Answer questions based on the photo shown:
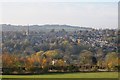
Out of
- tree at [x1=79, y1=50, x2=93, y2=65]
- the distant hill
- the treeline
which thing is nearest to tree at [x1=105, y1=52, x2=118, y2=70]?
the treeline

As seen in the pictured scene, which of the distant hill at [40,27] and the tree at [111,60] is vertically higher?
the distant hill at [40,27]

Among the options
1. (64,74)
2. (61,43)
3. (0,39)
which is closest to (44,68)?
(64,74)

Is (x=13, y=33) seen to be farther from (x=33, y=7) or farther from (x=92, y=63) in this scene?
(x=92, y=63)

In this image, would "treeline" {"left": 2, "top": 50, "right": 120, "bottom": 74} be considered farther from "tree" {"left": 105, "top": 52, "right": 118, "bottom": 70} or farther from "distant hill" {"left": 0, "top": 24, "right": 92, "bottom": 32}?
"distant hill" {"left": 0, "top": 24, "right": 92, "bottom": 32}

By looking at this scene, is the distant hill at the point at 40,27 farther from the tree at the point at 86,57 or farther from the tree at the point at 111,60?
the tree at the point at 111,60

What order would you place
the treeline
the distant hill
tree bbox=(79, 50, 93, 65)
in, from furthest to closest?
1. tree bbox=(79, 50, 93, 65)
2. the treeline
3. the distant hill

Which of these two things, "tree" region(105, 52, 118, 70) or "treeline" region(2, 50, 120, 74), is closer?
"treeline" region(2, 50, 120, 74)

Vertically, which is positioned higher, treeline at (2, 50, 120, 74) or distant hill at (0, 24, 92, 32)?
distant hill at (0, 24, 92, 32)

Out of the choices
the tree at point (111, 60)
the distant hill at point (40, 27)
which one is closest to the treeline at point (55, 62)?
the tree at point (111, 60)

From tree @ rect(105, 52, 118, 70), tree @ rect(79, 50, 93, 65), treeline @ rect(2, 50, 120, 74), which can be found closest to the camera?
treeline @ rect(2, 50, 120, 74)

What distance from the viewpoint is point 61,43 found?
28.8 ft

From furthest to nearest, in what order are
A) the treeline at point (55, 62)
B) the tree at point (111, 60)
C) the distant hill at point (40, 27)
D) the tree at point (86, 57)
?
the tree at point (86, 57) → the tree at point (111, 60) → the treeline at point (55, 62) → the distant hill at point (40, 27)

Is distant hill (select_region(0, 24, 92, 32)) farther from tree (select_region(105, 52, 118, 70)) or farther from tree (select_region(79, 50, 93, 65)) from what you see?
tree (select_region(105, 52, 118, 70))

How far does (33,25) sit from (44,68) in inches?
61.2
